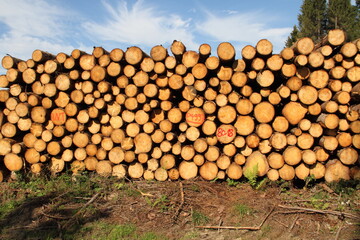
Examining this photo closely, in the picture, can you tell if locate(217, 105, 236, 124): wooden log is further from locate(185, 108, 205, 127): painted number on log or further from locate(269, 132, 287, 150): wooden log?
locate(269, 132, 287, 150): wooden log

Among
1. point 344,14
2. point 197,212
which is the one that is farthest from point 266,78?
point 344,14

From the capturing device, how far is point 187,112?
523cm

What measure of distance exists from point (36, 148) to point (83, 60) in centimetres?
192

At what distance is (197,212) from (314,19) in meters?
33.8

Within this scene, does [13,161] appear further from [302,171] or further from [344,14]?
[344,14]

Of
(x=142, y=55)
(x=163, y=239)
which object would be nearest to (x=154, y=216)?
(x=163, y=239)

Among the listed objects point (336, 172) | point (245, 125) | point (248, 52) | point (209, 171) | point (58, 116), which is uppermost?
point (248, 52)

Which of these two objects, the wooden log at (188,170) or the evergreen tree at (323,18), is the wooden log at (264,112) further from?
the evergreen tree at (323,18)

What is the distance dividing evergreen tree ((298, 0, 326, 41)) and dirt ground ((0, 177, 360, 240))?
30.6 m

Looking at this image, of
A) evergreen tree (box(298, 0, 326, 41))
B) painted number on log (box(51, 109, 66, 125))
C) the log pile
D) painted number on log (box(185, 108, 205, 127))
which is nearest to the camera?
the log pile

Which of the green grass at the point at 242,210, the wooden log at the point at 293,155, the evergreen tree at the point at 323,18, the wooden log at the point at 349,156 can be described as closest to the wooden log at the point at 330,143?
the wooden log at the point at 349,156

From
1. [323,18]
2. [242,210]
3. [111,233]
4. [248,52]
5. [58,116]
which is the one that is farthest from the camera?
[323,18]

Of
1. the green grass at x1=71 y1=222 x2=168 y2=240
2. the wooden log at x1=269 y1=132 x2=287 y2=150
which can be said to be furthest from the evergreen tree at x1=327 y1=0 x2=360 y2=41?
the green grass at x1=71 y1=222 x2=168 y2=240

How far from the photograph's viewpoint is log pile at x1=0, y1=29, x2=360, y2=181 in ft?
15.8
